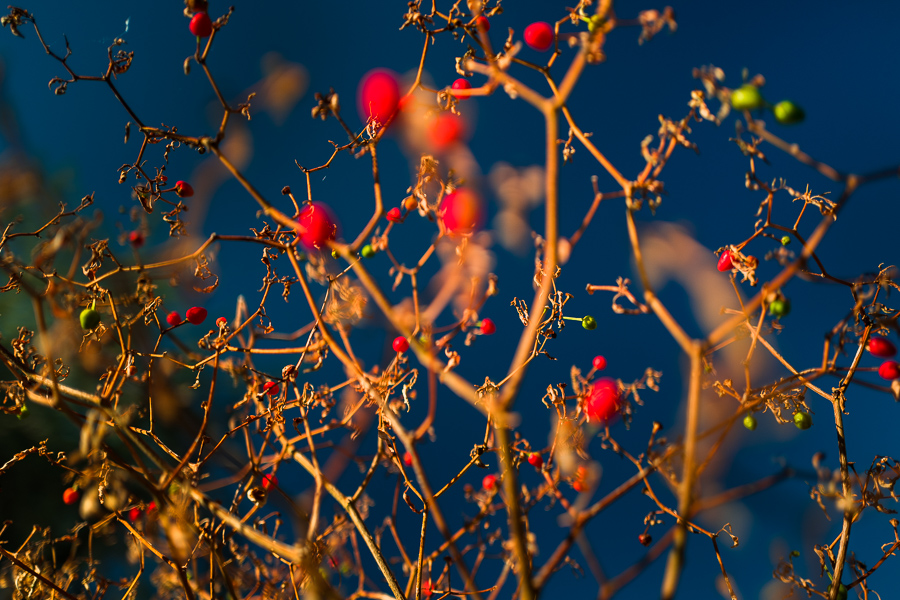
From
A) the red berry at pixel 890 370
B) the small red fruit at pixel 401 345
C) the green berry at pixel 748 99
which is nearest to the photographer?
the green berry at pixel 748 99

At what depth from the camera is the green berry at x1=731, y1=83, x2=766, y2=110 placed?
0.36m

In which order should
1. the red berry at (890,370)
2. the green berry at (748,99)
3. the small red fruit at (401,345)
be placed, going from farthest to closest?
1. the small red fruit at (401,345)
2. the red berry at (890,370)
3. the green berry at (748,99)

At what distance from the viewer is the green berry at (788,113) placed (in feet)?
1.30

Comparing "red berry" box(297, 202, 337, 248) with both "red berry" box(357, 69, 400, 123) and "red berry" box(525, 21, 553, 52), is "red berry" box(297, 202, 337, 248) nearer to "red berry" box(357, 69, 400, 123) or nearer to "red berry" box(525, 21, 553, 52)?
"red berry" box(357, 69, 400, 123)

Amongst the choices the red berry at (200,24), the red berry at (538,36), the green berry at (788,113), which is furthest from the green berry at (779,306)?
the red berry at (200,24)

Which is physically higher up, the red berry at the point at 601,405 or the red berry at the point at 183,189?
the red berry at the point at 183,189

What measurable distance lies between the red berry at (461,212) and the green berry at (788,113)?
27 centimetres

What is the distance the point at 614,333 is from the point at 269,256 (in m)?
1.03

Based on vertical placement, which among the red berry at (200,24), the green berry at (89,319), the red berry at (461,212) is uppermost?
the red berry at (200,24)

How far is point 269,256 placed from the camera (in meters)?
0.64

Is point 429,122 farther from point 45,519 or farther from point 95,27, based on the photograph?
point 45,519

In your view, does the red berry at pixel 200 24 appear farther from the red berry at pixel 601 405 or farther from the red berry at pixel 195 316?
the red berry at pixel 601 405

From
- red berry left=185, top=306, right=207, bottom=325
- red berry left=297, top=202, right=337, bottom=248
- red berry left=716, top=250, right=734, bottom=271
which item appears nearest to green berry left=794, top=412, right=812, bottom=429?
red berry left=716, top=250, right=734, bottom=271

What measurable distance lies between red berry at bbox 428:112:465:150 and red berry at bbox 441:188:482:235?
77 millimetres
